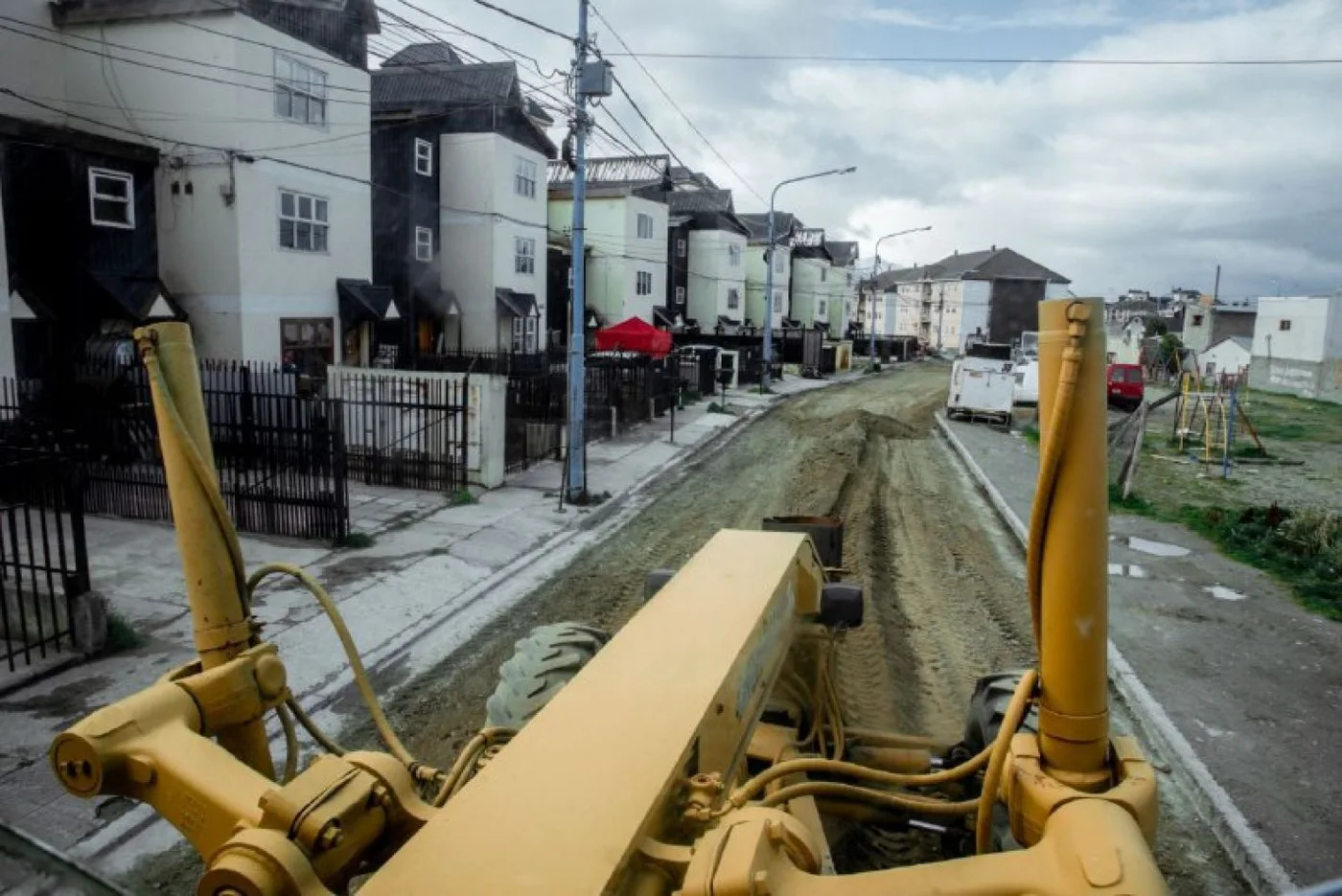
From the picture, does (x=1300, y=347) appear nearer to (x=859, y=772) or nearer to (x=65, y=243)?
(x=65, y=243)

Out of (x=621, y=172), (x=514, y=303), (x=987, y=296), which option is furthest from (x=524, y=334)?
(x=987, y=296)

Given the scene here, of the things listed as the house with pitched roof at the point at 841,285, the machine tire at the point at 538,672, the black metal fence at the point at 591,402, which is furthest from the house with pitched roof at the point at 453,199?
the house with pitched roof at the point at 841,285

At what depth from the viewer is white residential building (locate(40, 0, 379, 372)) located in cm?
1803

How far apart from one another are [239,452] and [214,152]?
9640mm

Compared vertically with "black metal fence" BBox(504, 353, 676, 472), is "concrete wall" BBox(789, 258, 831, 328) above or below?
above

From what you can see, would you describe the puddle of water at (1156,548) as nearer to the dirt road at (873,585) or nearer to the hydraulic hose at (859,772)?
the dirt road at (873,585)

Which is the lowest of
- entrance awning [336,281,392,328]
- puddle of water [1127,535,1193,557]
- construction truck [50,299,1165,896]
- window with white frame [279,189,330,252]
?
puddle of water [1127,535,1193,557]

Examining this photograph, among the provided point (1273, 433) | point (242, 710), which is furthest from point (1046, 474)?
point (1273, 433)

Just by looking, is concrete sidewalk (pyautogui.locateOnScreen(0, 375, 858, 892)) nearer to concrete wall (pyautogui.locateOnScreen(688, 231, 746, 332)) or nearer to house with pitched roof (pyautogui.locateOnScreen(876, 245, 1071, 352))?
concrete wall (pyautogui.locateOnScreen(688, 231, 746, 332))

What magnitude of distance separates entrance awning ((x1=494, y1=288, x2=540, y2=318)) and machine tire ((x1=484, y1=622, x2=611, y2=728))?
2615cm

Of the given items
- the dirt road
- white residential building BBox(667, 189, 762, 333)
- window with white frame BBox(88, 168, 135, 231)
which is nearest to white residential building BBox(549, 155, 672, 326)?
white residential building BBox(667, 189, 762, 333)

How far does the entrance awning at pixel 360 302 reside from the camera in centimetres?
2194

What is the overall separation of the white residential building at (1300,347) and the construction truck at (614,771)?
46153mm

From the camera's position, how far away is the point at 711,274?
5353cm
